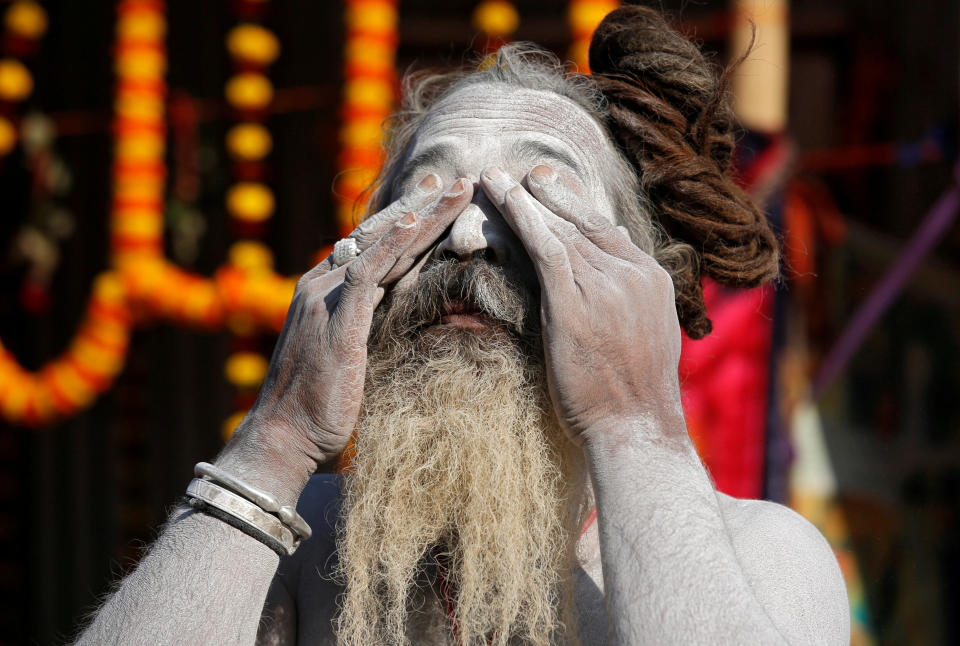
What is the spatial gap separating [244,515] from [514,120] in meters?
0.77

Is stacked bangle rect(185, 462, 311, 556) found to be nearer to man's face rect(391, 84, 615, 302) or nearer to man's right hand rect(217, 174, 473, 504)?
man's right hand rect(217, 174, 473, 504)

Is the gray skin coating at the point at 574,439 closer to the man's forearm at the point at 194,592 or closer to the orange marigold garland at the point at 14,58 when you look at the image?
the man's forearm at the point at 194,592

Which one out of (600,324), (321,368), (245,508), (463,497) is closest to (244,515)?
(245,508)

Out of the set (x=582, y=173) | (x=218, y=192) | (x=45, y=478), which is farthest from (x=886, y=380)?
(x=45, y=478)

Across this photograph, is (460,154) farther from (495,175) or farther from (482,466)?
(482,466)

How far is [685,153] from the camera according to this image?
1697 mm

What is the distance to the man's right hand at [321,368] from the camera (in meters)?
1.28

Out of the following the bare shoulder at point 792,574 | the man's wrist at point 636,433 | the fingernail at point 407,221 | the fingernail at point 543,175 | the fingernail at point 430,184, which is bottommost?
the bare shoulder at point 792,574

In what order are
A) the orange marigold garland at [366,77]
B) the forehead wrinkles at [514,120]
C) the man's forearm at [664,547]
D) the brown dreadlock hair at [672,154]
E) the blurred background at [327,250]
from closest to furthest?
the man's forearm at [664,547] → the forehead wrinkles at [514,120] → the brown dreadlock hair at [672,154] → the blurred background at [327,250] → the orange marigold garland at [366,77]

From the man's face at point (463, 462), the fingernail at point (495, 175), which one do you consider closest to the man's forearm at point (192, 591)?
the man's face at point (463, 462)

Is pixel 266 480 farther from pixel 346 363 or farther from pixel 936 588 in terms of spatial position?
pixel 936 588

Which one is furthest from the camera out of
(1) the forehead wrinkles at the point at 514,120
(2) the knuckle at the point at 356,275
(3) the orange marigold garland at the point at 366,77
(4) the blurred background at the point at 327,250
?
(3) the orange marigold garland at the point at 366,77

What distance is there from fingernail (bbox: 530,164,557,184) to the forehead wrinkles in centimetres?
16

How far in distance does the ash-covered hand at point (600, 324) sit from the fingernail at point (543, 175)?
6 cm
